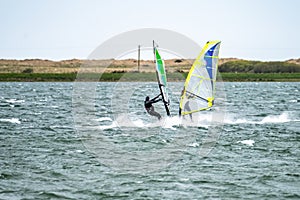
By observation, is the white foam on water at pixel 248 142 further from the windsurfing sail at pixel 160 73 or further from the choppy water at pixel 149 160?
the windsurfing sail at pixel 160 73

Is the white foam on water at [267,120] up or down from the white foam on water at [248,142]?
up

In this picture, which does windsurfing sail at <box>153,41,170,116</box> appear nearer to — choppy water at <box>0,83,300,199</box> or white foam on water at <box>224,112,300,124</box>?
choppy water at <box>0,83,300,199</box>

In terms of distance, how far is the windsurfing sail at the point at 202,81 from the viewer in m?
24.0

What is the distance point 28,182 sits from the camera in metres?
16.5

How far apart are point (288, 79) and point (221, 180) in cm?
12175

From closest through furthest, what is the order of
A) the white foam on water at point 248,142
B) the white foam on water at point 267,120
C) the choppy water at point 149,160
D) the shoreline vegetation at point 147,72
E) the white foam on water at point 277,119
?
the choppy water at point 149,160 → the white foam on water at point 248,142 → the white foam on water at point 267,120 → the white foam on water at point 277,119 → the shoreline vegetation at point 147,72

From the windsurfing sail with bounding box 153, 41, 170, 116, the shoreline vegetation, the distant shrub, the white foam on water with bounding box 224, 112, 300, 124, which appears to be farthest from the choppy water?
the distant shrub

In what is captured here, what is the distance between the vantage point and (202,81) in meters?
24.5

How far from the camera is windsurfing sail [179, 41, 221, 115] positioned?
2402cm

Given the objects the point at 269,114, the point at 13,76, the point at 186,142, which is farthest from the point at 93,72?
the point at 186,142

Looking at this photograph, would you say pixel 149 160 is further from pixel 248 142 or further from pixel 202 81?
pixel 248 142

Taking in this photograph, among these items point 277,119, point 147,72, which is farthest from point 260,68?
point 277,119

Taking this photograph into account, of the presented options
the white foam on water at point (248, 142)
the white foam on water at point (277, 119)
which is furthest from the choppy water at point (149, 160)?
the white foam on water at point (277, 119)

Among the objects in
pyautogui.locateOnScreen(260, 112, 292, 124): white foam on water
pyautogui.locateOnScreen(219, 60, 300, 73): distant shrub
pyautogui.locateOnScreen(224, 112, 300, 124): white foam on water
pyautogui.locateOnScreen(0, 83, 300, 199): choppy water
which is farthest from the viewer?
pyautogui.locateOnScreen(219, 60, 300, 73): distant shrub
